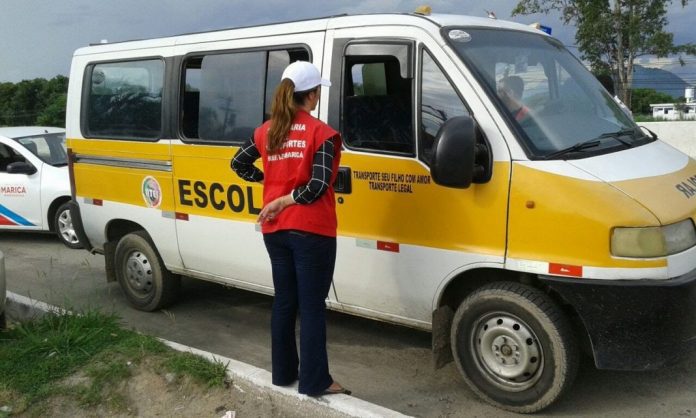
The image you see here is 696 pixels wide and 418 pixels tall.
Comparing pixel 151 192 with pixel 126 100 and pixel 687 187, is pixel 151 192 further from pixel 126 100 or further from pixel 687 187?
pixel 687 187

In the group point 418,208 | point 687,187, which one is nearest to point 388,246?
point 418,208

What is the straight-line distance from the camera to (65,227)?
8867mm

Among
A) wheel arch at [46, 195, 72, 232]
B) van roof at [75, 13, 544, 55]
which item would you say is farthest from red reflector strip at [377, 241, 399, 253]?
wheel arch at [46, 195, 72, 232]

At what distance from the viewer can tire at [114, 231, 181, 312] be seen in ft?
19.0

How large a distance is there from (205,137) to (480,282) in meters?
2.38

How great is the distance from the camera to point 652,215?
3.35m

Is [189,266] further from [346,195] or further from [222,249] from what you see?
[346,195]

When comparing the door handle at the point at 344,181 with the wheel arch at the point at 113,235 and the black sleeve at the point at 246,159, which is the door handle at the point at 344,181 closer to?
the black sleeve at the point at 246,159

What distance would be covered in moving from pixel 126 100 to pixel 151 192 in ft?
2.87

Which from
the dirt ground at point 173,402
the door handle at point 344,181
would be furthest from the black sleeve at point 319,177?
the dirt ground at point 173,402

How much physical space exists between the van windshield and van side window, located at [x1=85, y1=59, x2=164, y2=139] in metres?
2.64

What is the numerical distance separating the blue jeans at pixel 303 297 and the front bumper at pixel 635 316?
116 cm

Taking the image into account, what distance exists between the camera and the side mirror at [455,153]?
11.4 ft

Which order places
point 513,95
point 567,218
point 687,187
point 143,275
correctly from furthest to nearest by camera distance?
point 143,275 → point 513,95 → point 687,187 → point 567,218
